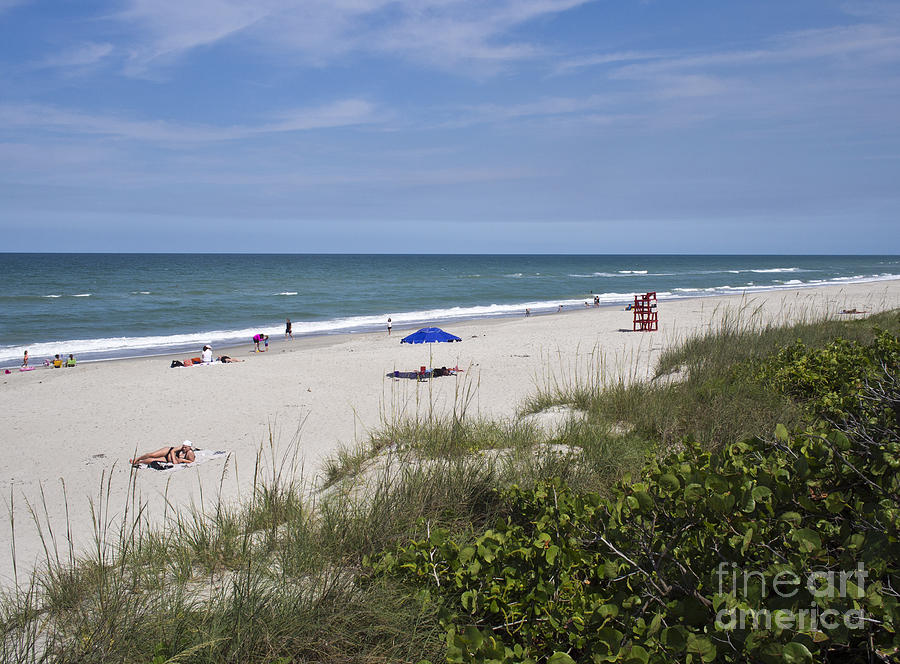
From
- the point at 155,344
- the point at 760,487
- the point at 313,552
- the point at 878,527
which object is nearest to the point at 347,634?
the point at 313,552

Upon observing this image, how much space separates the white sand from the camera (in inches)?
271

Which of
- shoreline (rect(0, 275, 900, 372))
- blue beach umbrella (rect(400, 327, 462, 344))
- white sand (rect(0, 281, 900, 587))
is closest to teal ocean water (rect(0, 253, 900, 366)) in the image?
shoreline (rect(0, 275, 900, 372))

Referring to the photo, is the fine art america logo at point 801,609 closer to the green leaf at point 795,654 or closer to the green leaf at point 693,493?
the green leaf at point 795,654

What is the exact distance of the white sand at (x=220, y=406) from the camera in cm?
687

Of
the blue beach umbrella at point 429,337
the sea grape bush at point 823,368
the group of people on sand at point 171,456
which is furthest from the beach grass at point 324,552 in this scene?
the blue beach umbrella at point 429,337

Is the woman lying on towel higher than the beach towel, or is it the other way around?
the woman lying on towel

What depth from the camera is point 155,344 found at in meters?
24.0

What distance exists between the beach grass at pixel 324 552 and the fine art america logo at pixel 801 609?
1084 mm

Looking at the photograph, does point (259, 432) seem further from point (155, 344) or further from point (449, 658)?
point (155, 344)

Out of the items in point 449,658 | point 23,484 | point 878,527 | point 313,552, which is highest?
point 878,527

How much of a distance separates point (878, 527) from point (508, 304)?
38.8 metres

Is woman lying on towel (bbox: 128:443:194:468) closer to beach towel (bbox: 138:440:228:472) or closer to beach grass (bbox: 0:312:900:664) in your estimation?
beach towel (bbox: 138:440:228:472)

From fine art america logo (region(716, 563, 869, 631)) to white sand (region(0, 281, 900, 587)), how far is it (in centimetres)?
275

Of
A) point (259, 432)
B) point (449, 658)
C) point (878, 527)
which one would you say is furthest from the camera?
point (259, 432)
